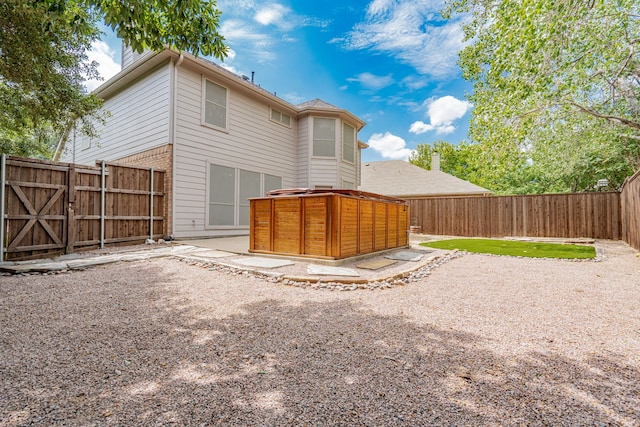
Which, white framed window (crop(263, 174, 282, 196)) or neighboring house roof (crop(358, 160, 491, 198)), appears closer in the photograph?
white framed window (crop(263, 174, 282, 196))

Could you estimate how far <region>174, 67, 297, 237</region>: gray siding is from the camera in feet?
27.8

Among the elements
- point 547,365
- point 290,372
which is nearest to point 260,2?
point 290,372

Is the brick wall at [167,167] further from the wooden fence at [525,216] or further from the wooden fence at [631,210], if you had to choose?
the wooden fence at [631,210]

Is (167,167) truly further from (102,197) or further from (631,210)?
(631,210)

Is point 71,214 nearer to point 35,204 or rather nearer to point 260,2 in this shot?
point 35,204

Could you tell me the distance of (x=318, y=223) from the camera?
5738 millimetres

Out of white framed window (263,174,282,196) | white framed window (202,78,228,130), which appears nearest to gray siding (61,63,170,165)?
white framed window (202,78,228,130)

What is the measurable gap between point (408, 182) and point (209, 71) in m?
15.0

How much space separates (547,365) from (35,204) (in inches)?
331

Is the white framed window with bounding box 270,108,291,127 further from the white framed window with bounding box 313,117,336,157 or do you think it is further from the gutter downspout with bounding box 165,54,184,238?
the gutter downspout with bounding box 165,54,184,238

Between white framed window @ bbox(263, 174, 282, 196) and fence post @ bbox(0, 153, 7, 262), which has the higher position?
white framed window @ bbox(263, 174, 282, 196)

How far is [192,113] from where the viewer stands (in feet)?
28.8

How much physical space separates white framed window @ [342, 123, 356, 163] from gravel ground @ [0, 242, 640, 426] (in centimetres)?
994

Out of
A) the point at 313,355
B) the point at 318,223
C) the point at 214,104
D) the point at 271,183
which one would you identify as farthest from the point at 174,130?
the point at 313,355
